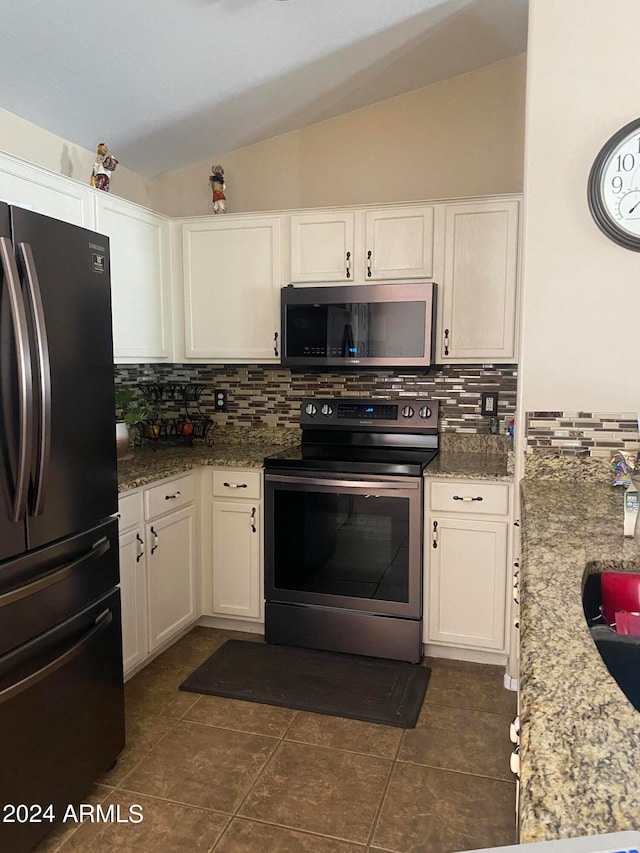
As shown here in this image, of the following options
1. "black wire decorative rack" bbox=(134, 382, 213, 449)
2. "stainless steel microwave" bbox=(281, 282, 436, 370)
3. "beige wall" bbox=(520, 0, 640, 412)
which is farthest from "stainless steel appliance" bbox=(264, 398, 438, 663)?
"beige wall" bbox=(520, 0, 640, 412)

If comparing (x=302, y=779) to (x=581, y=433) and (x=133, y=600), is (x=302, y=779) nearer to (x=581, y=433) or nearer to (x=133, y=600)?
(x=133, y=600)

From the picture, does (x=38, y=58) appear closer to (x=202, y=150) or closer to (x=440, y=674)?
(x=202, y=150)

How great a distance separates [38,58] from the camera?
2.31m

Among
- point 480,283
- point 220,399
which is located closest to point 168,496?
point 220,399

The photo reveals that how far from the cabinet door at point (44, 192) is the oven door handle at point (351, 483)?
4.50 ft

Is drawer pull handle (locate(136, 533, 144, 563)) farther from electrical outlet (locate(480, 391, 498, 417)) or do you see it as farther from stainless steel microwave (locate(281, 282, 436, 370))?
electrical outlet (locate(480, 391, 498, 417))

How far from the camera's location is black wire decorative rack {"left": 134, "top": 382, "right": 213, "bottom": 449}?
345 cm

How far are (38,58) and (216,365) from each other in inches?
68.9

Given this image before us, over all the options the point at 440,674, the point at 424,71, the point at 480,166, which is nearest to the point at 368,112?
A: the point at 424,71

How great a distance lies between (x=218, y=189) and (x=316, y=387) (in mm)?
1166

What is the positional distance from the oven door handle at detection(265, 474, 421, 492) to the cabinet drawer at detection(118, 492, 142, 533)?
629 mm

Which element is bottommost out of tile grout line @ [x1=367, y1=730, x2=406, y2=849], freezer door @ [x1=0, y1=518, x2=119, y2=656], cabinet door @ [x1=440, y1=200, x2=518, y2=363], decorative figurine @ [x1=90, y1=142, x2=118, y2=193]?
tile grout line @ [x1=367, y1=730, x2=406, y2=849]

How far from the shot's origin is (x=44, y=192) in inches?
95.5

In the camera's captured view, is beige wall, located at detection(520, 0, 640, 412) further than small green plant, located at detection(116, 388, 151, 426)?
No
